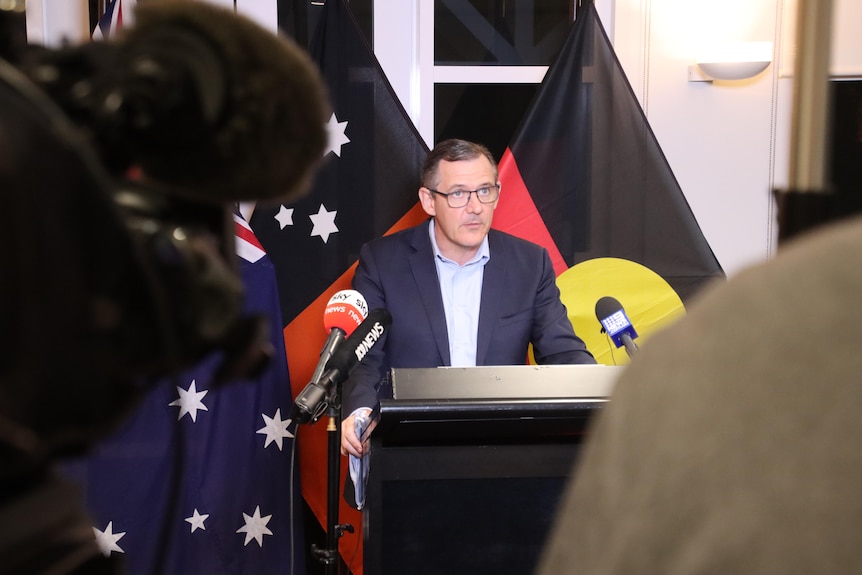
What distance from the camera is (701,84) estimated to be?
352cm

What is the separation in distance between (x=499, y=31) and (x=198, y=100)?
3.35 meters

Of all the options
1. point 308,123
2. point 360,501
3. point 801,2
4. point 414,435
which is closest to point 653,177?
point 360,501

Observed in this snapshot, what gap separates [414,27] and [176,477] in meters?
3.24

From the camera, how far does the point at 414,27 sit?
3.57 metres

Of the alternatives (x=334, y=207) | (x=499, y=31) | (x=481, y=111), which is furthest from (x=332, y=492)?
(x=499, y=31)

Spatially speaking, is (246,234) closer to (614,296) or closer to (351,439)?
(351,439)

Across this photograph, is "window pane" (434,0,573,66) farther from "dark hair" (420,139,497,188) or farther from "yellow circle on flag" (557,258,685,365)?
"yellow circle on flag" (557,258,685,365)

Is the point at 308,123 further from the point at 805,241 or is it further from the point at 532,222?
the point at 532,222

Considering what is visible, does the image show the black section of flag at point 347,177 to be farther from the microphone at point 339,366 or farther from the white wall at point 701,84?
the microphone at point 339,366

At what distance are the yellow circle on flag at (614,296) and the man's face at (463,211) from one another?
0.44 meters

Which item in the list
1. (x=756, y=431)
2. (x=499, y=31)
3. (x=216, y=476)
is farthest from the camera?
(x=499, y=31)

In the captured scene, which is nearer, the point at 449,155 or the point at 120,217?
the point at 120,217

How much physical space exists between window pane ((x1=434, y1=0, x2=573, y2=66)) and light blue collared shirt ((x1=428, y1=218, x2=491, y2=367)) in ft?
3.01

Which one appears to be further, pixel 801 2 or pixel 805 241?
pixel 801 2
